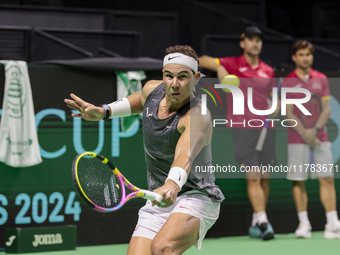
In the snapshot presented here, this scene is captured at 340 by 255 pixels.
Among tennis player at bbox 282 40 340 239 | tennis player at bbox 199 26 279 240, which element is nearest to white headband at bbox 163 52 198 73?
tennis player at bbox 199 26 279 240

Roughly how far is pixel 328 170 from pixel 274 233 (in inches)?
37.1

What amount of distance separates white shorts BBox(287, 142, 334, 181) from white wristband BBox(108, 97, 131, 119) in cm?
294

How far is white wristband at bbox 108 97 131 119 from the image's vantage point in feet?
11.8

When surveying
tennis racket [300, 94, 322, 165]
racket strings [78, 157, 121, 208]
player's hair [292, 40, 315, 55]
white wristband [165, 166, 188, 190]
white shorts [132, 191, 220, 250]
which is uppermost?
player's hair [292, 40, 315, 55]

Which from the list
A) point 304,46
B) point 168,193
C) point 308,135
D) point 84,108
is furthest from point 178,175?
point 304,46

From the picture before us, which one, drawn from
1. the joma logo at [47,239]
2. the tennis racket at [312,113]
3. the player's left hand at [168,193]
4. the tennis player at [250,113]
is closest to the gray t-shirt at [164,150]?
the player's left hand at [168,193]

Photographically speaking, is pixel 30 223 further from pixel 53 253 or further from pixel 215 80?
pixel 215 80

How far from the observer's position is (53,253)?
5090 millimetres

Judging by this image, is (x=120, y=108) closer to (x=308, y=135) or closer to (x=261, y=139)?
(x=261, y=139)

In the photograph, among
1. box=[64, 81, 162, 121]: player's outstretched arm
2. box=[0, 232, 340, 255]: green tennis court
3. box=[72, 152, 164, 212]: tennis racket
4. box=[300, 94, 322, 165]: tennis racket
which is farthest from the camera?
box=[300, 94, 322, 165]: tennis racket

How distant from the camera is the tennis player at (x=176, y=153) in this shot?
3084 mm

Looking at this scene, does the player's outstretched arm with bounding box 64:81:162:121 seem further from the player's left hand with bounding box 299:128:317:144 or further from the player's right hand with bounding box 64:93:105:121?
the player's left hand with bounding box 299:128:317:144

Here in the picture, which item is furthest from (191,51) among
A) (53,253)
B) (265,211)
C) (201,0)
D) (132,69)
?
(201,0)

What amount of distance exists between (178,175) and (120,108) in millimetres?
901
